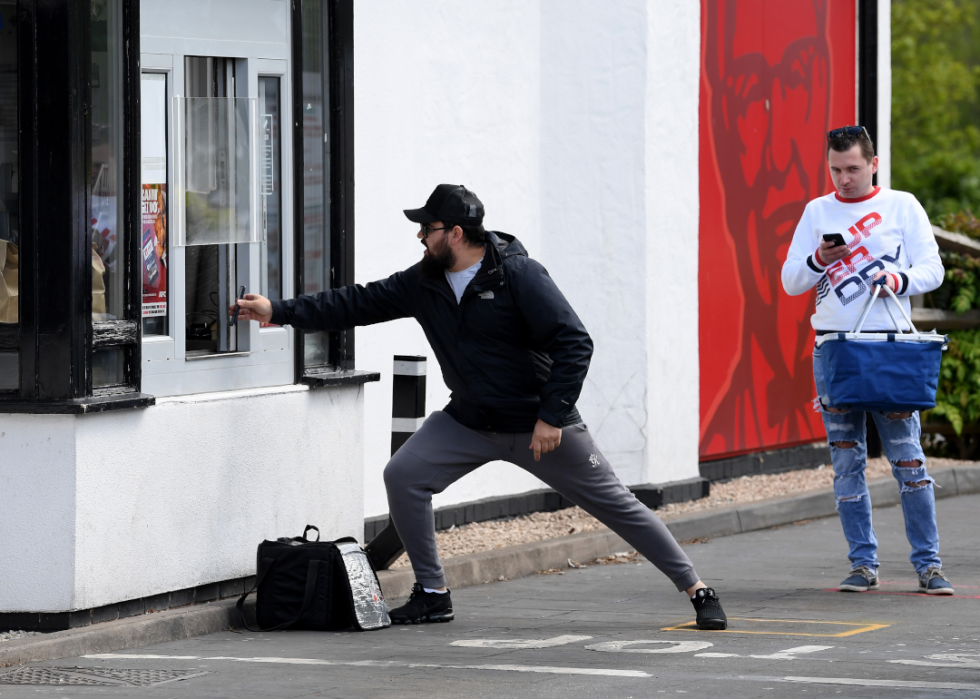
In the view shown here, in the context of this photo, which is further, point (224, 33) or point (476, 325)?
point (224, 33)

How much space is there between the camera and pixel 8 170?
260 inches

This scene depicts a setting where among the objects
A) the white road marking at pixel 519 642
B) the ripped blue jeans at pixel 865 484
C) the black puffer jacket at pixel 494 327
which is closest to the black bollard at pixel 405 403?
the black puffer jacket at pixel 494 327

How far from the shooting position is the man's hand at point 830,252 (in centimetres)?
755

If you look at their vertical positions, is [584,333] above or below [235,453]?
above

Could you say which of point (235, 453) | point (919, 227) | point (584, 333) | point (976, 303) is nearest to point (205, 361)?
point (235, 453)

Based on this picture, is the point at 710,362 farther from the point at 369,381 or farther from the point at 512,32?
the point at 369,381

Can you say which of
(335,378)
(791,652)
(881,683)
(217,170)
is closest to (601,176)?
(335,378)

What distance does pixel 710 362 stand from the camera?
36.3ft

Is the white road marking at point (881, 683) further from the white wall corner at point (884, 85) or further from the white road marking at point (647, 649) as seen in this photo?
the white wall corner at point (884, 85)

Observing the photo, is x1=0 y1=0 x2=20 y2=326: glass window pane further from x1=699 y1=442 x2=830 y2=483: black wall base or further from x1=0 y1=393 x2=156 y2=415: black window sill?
x1=699 y1=442 x2=830 y2=483: black wall base

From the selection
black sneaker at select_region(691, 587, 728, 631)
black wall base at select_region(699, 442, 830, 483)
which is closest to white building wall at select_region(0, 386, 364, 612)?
black sneaker at select_region(691, 587, 728, 631)

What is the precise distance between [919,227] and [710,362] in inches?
134

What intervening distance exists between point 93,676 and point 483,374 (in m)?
1.90

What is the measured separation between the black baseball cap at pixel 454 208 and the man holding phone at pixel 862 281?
1594 millimetres
